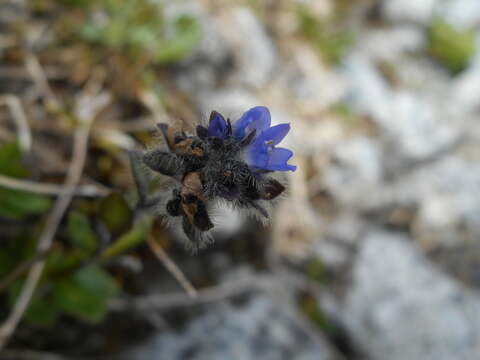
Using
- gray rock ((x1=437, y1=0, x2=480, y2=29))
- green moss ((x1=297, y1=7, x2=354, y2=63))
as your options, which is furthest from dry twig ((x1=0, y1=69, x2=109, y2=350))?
gray rock ((x1=437, y1=0, x2=480, y2=29))

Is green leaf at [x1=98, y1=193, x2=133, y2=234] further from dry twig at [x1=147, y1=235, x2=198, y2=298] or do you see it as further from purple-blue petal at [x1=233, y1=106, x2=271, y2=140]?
purple-blue petal at [x1=233, y1=106, x2=271, y2=140]

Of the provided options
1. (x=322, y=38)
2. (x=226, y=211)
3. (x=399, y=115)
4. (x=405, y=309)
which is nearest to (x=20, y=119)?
(x=226, y=211)

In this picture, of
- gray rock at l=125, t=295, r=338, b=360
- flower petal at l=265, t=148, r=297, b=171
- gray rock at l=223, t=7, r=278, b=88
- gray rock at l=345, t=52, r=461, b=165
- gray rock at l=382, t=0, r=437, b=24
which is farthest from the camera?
gray rock at l=382, t=0, r=437, b=24

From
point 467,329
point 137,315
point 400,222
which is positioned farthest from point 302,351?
point 400,222

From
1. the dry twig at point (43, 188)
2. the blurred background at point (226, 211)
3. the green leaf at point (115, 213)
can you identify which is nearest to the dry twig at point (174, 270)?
the blurred background at point (226, 211)

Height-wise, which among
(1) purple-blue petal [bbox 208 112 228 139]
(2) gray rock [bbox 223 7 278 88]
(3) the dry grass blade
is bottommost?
(1) purple-blue petal [bbox 208 112 228 139]

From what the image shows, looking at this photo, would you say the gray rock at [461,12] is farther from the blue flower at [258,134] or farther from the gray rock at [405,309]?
the blue flower at [258,134]

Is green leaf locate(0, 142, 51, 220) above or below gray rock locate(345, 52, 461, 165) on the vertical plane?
below
